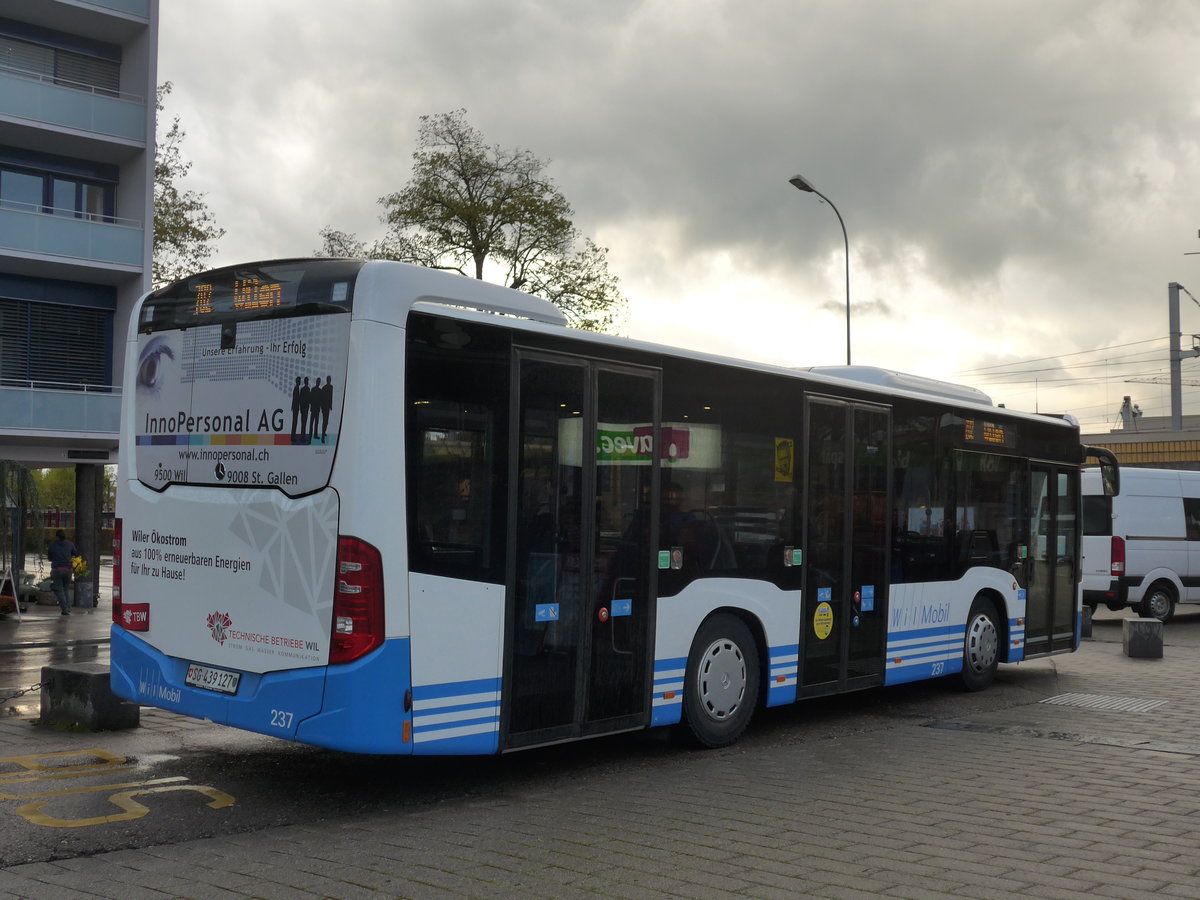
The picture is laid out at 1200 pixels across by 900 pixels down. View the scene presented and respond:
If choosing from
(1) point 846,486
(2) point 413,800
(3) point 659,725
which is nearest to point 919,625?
(1) point 846,486

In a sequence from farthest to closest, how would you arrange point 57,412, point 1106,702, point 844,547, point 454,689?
1. point 57,412
2. point 1106,702
3. point 844,547
4. point 454,689

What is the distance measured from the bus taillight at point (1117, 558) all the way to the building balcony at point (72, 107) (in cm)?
2300

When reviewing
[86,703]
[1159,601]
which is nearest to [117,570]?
[86,703]

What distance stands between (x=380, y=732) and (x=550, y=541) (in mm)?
1630

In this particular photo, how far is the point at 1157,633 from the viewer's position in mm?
16625

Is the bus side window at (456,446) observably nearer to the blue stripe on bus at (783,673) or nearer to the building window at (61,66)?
the blue stripe on bus at (783,673)

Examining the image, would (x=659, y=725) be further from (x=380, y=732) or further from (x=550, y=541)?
(x=380, y=732)

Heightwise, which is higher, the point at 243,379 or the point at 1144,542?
the point at 243,379

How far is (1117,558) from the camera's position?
21953 millimetres

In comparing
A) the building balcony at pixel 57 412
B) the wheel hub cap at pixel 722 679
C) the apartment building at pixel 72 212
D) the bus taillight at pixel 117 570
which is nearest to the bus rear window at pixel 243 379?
the bus taillight at pixel 117 570

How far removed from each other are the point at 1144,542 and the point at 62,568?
21.0 meters

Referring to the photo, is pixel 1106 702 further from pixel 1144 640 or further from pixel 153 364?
pixel 153 364

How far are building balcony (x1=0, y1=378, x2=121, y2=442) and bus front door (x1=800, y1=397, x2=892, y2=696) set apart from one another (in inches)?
818

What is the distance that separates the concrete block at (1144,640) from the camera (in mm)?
16500
